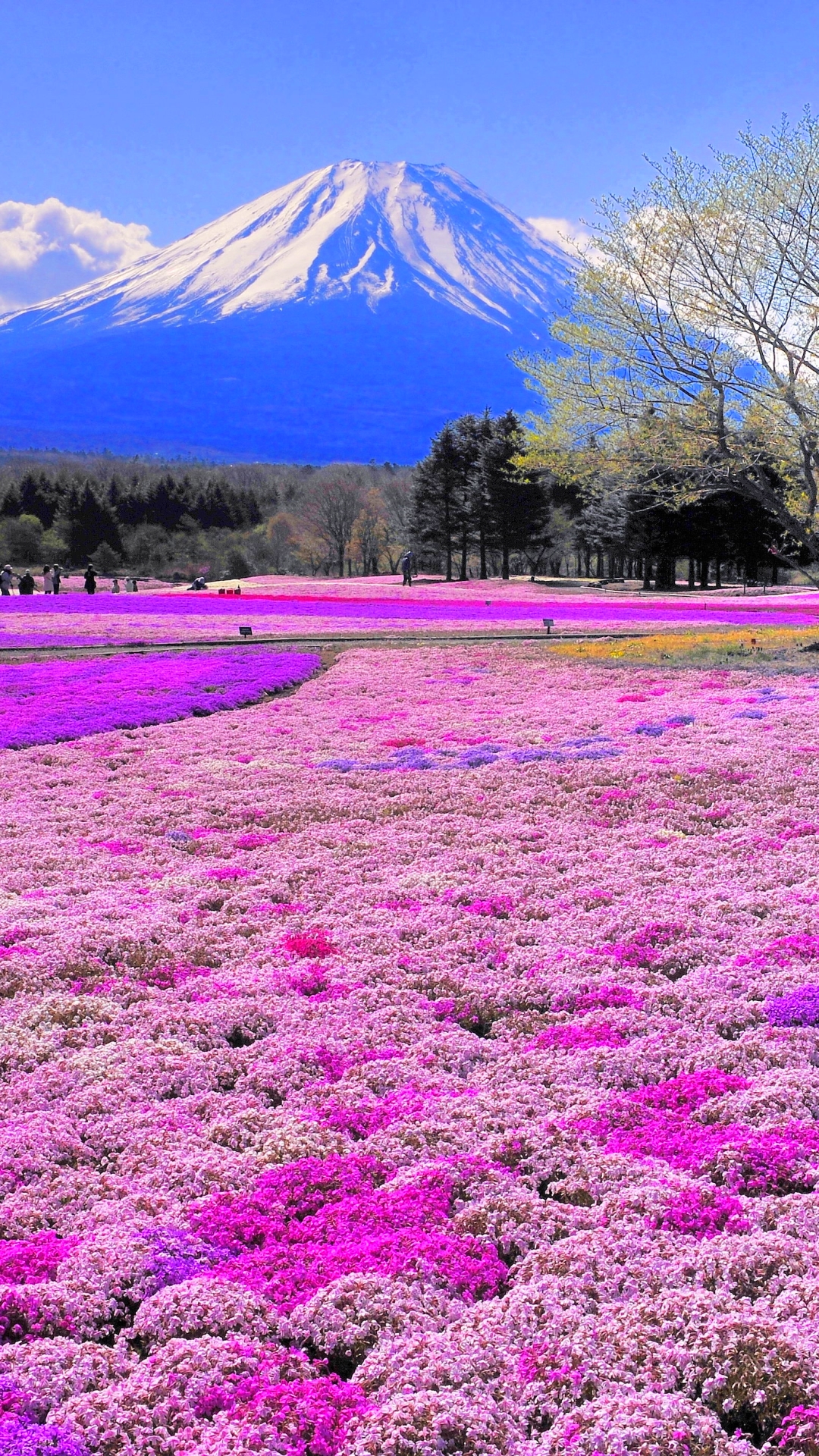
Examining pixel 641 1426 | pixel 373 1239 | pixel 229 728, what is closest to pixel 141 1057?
pixel 373 1239

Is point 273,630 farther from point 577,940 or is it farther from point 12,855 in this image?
point 577,940

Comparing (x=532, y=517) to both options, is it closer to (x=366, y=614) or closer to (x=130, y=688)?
(x=366, y=614)

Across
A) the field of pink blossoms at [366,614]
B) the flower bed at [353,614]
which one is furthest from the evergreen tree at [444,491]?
the flower bed at [353,614]

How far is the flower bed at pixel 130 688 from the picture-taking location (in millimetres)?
17344

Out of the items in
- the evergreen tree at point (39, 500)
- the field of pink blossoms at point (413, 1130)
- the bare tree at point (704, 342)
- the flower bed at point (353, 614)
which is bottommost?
the field of pink blossoms at point (413, 1130)

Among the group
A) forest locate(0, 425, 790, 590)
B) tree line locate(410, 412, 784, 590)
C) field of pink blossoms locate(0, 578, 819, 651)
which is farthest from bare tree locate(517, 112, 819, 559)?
tree line locate(410, 412, 784, 590)

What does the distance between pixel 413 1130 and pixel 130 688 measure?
17.4 metres

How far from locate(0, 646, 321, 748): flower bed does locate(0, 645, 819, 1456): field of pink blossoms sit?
20.3ft

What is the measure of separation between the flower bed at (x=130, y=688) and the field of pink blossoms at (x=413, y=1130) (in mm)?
6195

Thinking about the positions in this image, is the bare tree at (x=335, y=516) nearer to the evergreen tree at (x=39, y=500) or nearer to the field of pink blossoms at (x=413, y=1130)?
the evergreen tree at (x=39, y=500)

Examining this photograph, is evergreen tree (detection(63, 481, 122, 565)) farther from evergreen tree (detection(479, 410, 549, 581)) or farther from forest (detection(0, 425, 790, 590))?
evergreen tree (detection(479, 410, 549, 581))

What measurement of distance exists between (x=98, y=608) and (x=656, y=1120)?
1730 inches

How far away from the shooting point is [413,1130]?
17.0 feet

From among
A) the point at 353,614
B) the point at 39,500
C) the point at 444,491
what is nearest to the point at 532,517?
the point at 444,491
